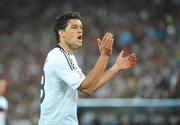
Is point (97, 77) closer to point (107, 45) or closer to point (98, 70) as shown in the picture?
point (98, 70)

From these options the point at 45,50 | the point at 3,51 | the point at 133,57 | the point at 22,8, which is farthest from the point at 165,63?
the point at 133,57


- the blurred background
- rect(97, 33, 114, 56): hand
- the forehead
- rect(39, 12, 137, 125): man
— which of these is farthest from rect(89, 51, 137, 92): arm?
the blurred background

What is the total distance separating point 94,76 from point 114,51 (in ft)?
40.9

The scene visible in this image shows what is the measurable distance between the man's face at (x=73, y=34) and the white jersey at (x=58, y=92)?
123 mm

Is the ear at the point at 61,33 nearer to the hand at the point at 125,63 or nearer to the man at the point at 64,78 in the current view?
the man at the point at 64,78

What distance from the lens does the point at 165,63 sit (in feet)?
55.5

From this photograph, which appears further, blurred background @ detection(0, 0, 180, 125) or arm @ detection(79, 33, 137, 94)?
blurred background @ detection(0, 0, 180, 125)

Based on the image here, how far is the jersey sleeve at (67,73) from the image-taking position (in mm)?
6184

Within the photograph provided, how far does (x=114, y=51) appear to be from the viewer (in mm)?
18500

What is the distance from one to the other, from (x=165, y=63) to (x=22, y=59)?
4.63 meters

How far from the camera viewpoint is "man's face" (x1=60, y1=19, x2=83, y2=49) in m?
6.40

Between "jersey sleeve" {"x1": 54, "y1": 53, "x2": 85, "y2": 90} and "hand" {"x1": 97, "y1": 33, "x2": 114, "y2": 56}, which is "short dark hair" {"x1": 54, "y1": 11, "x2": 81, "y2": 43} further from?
"hand" {"x1": 97, "y1": 33, "x2": 114, "y2": 56}

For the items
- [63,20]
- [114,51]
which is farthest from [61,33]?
[114,51]

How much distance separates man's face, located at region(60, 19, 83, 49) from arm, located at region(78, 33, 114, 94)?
0.33 m
